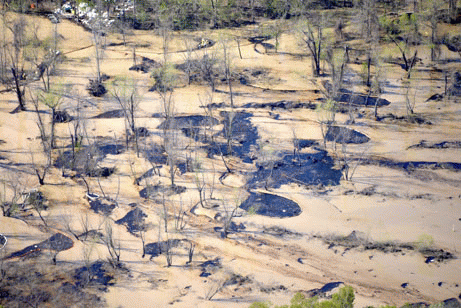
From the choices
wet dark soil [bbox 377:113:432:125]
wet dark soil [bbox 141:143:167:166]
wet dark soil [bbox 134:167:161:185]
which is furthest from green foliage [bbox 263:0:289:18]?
wet dark soil [bbox 134:167:161:185]

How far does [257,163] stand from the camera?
2741cm

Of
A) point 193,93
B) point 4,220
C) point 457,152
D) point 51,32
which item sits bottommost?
point 4,220

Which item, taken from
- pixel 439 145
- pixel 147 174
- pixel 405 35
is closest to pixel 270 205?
pixel 147 174

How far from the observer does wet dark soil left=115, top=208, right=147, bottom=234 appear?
23011 millimetres

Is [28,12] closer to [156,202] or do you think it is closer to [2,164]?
[2,164]

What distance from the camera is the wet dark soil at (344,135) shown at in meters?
28.9

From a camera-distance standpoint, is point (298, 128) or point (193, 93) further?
point (193, 93)

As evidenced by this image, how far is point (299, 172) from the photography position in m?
26.6

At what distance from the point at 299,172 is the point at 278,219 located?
12.9ft

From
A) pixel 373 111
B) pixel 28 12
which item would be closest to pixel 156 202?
pixel 373 111

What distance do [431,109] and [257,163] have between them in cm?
1111

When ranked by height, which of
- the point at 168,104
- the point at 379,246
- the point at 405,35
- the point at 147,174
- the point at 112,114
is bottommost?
the point at 379,246

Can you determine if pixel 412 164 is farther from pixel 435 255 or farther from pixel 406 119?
pixel 435 255

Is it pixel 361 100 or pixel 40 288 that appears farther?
pixel 361 100
